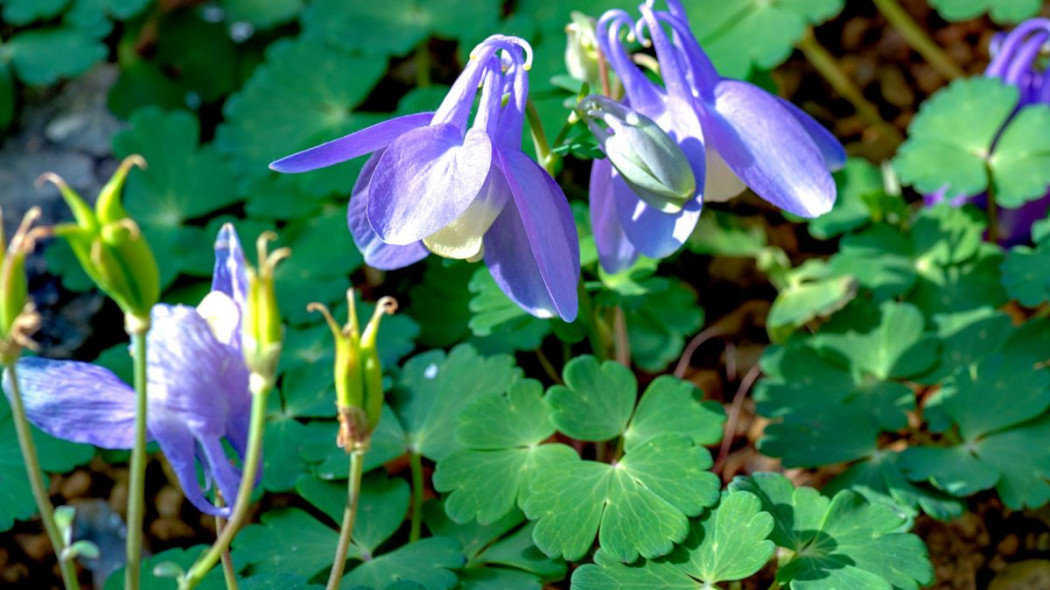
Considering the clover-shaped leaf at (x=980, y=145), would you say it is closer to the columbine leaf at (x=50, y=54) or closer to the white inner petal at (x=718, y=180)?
the white inner petal at (x=718, y=180)

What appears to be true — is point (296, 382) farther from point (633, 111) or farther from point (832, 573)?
point (832, 573)

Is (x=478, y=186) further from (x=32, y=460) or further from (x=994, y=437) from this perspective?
(x=994, y=437)

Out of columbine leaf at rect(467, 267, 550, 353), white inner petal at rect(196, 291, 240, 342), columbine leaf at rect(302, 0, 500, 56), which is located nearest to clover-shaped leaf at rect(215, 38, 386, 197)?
columbine leaf at rect(302, 0, 500, 56)

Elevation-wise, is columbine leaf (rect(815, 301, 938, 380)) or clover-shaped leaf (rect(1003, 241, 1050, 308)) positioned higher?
clover-shaped leaf (rect(1003, 241, 1050, 308))

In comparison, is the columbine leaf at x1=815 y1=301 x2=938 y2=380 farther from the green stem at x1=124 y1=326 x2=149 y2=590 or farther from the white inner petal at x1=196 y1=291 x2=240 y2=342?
the green stem at x1=124 y1=326 x2=149 y2=590

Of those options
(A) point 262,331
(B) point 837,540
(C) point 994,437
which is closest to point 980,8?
(C) point 994,437
